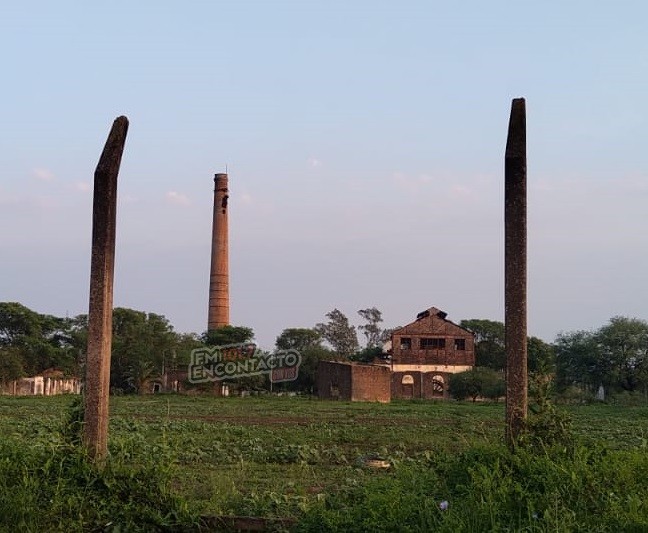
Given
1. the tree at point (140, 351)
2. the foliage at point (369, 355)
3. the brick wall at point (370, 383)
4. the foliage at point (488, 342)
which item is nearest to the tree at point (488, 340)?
the foliage at point (488, 342)

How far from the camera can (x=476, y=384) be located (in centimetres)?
5762

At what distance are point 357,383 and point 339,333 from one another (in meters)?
41.2

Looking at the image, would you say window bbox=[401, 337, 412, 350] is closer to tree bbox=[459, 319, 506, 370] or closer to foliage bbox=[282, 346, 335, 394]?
foliage bbox=[282, 346, 335, 394]

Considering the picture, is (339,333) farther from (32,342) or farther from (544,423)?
(544,423)

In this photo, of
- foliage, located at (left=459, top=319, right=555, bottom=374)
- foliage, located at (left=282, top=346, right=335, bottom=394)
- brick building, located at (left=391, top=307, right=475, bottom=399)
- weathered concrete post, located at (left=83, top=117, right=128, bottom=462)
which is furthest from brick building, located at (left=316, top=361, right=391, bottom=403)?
weathered concrete post, located at (left=83, top=117, right=128, bottom=462)

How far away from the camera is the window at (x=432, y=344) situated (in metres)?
65.2

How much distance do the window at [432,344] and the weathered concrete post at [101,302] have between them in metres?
60.1

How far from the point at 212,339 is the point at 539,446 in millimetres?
56846

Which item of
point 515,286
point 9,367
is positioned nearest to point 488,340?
point 9,367

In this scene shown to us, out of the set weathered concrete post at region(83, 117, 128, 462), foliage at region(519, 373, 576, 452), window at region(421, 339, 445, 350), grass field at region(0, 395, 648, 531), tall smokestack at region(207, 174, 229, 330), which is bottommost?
grass field at region(0, 395, 648, 531)

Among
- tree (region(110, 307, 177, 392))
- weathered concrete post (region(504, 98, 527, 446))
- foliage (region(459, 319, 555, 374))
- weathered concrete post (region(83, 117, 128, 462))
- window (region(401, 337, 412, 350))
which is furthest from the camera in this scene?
foliage (region(459, 319, 555, 374))

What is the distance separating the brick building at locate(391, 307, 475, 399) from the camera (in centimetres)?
6431

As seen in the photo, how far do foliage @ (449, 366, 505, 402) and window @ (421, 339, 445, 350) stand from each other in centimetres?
503

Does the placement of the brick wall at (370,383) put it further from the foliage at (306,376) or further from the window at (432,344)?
the foliage at (306,376)
